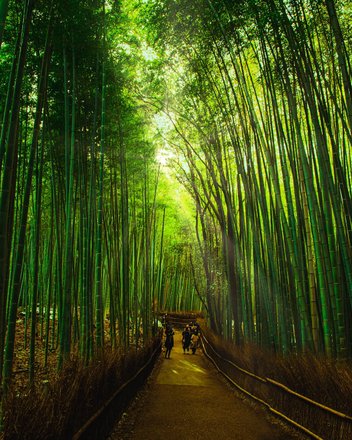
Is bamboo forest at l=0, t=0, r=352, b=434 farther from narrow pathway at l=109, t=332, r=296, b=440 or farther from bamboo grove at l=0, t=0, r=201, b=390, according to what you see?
narrow pathway at l=109, t=332, r=296, b=440

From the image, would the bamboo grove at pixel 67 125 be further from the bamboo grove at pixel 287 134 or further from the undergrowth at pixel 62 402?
the bamboo grove at pixel 287 134

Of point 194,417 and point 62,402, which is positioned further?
point 194,417

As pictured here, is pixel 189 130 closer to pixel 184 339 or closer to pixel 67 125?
pixel 67 125

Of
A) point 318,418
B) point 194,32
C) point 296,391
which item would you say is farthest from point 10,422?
point 194,32

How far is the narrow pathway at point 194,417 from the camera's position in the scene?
121 inches

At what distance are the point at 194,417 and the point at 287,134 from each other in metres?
3.23

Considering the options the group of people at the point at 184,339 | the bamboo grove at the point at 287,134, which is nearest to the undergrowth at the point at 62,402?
the bamboo grove at the point at 287,134

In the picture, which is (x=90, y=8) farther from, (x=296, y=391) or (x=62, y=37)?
(x=296, y=391)

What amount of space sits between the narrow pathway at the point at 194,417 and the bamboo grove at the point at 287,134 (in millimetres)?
897

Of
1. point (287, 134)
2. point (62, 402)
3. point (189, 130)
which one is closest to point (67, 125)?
point (287, 134)

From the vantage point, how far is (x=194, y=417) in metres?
3.59

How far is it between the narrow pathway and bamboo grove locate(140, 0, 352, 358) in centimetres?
90

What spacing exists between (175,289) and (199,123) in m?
14.0


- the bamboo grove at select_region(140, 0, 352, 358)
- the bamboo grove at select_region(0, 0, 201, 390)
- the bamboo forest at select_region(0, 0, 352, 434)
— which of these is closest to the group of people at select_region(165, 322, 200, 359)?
the bamboo forest at select_region(0, 0, 352, 434)
